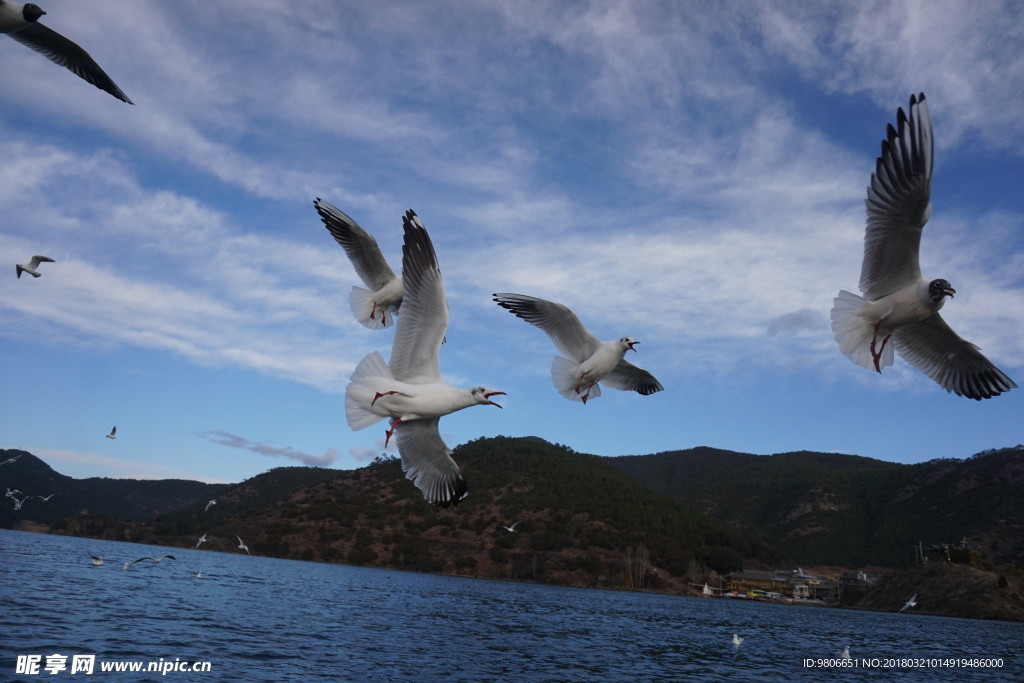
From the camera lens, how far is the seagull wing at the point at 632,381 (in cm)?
1549

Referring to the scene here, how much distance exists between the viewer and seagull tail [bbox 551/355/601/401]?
1347 cm

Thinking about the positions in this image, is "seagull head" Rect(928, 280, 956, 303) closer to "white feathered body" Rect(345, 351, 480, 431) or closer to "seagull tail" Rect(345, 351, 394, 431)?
"white feathered body" Rect(345, 351, 480, 431)

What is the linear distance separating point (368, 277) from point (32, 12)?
6527mm

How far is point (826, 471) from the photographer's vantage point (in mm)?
116625

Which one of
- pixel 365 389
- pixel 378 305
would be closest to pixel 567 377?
pixel 378 305

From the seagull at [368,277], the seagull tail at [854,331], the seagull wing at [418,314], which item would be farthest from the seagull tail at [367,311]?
the seagull tail at [854,331]

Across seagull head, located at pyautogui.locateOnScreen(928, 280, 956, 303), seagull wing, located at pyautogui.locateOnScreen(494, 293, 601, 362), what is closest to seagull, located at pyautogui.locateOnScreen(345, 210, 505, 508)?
seagull wing, located at pyautogui.locateOnScreen(494, 293, 601, 362)

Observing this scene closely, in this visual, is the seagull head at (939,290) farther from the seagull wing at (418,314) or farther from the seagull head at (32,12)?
the seagull head at (32,12)

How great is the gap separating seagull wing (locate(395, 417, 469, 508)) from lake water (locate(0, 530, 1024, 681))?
8.22 meters

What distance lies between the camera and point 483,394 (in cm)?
952

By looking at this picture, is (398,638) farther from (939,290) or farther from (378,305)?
(939,290)

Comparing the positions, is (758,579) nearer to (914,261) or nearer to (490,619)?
(490,619)

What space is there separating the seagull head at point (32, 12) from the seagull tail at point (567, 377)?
9.75m

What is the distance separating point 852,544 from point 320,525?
230 feet
